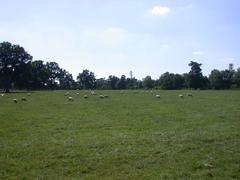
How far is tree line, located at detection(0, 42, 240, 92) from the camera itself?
4006 inches

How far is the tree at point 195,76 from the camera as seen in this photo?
495 feet

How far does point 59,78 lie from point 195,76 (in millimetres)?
68327

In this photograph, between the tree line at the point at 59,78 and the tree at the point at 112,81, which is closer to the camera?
the tree line at the point at 59,78

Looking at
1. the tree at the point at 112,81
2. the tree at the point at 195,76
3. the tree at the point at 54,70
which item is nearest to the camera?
the tree at the point at 195,76

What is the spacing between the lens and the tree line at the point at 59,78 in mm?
101750

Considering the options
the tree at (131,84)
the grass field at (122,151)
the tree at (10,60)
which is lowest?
the grass field at (122,151)

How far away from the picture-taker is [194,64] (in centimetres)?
15088

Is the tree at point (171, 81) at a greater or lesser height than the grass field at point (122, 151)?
greater

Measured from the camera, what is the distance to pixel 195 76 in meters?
152

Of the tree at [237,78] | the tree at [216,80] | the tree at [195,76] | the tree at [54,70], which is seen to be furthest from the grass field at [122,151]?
Result: the tree at [54,70]

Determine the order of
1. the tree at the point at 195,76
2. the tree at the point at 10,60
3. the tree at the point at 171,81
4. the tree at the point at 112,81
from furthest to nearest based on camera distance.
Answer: the tree at the point at 112,81 → the tree at the point at 171,81 → the tree at the point at 195,76 → the tree at the point at 10,60

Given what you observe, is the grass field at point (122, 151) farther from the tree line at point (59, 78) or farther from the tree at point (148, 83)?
the tree at point (148, 83)

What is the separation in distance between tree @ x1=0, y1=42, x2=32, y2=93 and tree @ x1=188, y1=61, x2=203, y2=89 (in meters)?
71.7

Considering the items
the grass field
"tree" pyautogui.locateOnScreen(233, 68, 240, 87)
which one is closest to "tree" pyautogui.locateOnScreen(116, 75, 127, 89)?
"tree" pyautogui.locateOnScreen(233, 68, 240, 87)
